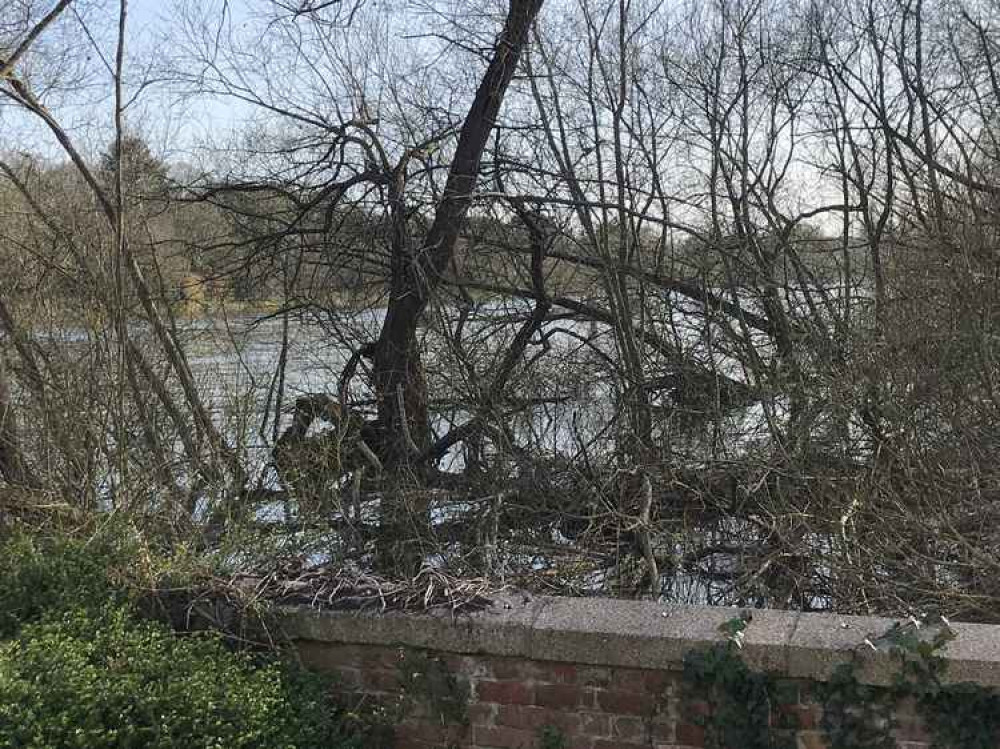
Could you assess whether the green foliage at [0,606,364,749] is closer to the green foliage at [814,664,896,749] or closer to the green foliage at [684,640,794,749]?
the green foliage at [684,640,794,749]

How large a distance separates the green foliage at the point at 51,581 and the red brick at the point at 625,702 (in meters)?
2.01

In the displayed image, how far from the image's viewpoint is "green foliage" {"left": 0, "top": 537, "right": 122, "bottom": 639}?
4.32 m

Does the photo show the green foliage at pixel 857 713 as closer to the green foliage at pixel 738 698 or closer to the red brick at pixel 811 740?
the red brick at pixel 811 740

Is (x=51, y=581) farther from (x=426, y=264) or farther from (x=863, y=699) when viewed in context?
(x=426, y=264)

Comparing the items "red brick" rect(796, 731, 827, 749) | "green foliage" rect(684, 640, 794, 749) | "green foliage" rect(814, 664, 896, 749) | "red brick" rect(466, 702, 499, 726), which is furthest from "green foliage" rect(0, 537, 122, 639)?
"green foliage" rect(814, 664, 896, 749)

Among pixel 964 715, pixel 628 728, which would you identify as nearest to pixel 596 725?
pixel 628 728

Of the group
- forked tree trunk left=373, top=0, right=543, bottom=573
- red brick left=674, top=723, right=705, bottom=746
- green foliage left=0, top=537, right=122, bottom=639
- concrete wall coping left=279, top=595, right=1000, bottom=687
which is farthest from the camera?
forked tree trunk left=373, top=0, right=543, bottom=573

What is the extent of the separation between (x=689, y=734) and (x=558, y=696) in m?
0.47

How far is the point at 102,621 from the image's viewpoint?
416cm

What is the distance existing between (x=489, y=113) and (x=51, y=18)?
10.3 ft

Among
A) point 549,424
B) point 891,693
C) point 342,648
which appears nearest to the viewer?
point 891,693

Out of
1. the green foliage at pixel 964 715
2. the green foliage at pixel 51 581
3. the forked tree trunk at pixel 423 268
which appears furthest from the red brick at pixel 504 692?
the forked tree trunk at pixel 423 268

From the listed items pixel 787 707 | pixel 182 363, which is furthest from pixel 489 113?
pixel 787 707

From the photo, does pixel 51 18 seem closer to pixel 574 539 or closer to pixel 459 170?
pixel 459 170
